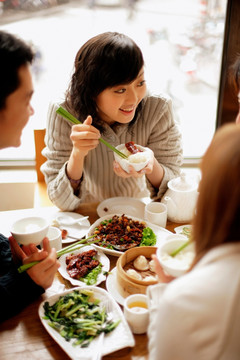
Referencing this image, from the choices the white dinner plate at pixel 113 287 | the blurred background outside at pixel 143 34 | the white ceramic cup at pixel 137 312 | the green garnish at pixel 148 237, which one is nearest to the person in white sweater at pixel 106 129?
Result: the green garnish at pixel 148 237

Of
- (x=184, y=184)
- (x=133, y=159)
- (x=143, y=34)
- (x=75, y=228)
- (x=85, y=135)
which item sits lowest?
(x=75, y=228)

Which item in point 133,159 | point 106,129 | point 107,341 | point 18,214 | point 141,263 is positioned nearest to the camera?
point 107,341

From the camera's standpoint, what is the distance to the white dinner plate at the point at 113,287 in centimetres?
141

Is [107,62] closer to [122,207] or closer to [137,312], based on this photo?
[122,207]

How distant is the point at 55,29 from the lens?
303 centimetres

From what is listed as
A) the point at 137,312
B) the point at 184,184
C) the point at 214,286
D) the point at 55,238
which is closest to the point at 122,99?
the point at 184,184

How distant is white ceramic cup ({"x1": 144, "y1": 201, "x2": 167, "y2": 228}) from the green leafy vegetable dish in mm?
609

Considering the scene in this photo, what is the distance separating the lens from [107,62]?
184 centimetres

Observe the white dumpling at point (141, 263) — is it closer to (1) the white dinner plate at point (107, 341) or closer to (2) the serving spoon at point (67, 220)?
(1) the white dinner plate at point (107, 341)

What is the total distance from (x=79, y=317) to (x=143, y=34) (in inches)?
101

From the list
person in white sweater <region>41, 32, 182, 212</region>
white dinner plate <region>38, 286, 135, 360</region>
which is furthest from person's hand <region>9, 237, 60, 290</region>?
person in white sweater <region>41, 32, 182, 212</region>

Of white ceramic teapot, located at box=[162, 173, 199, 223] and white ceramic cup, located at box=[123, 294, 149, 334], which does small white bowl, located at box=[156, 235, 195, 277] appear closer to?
white ceramic cup, located at box=[123, 294, 149, 334]

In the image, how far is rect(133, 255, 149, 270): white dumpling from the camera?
4.99ft

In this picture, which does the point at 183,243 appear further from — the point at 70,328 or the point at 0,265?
the point at 0,265
